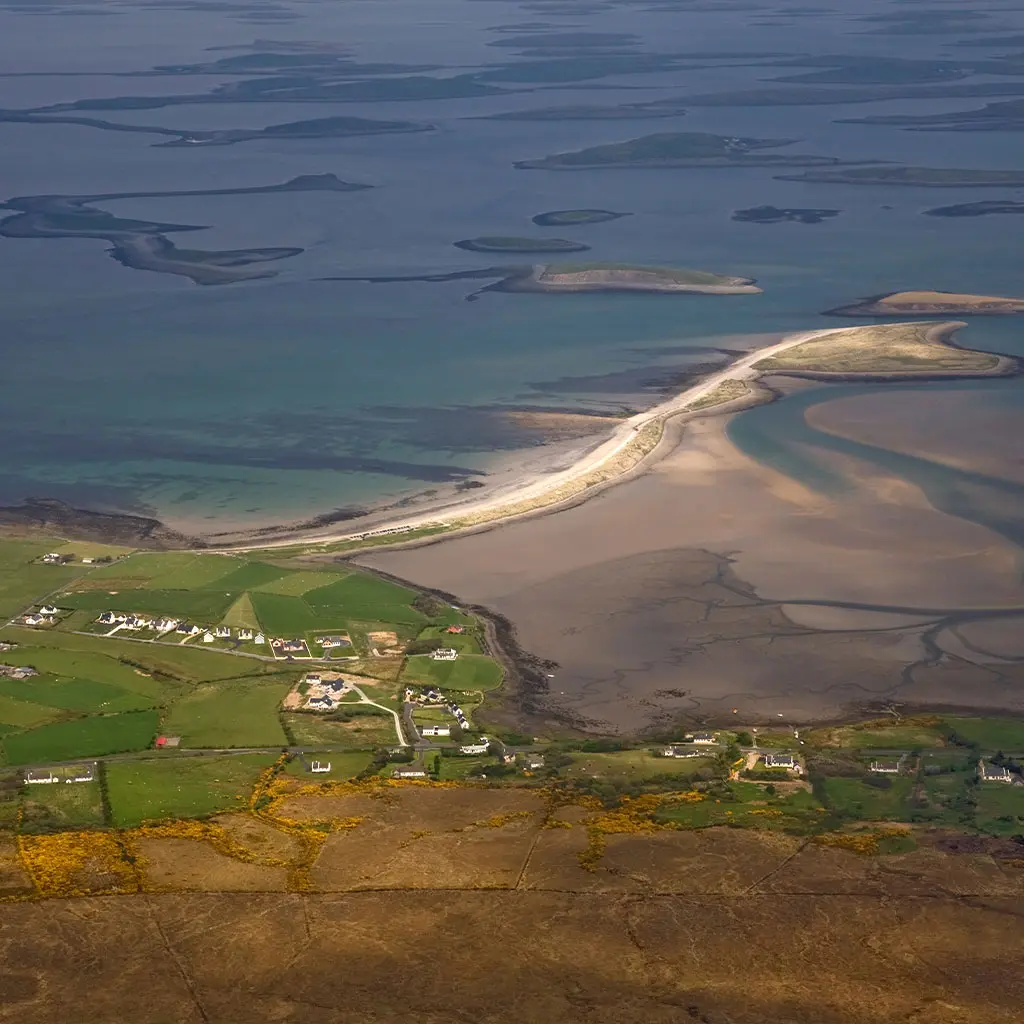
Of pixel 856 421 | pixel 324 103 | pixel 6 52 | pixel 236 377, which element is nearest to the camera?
pixel 856 421

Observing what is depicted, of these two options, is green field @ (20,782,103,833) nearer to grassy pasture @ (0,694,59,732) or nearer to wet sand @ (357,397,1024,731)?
grassy pasture @ (0,694,59,732)

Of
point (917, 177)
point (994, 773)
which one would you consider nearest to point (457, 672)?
point (994, 773)

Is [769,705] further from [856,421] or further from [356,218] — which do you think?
[356,218]

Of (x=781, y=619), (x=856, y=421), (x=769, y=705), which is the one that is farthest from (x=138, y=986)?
(x=856, y=421)

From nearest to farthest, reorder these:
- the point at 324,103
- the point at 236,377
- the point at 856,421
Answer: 1. the point at 856,421
2. the point at 236,377
3. the point at 324,103

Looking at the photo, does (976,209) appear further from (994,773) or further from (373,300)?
(994,773)

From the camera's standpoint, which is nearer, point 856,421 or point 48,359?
point 856,421
